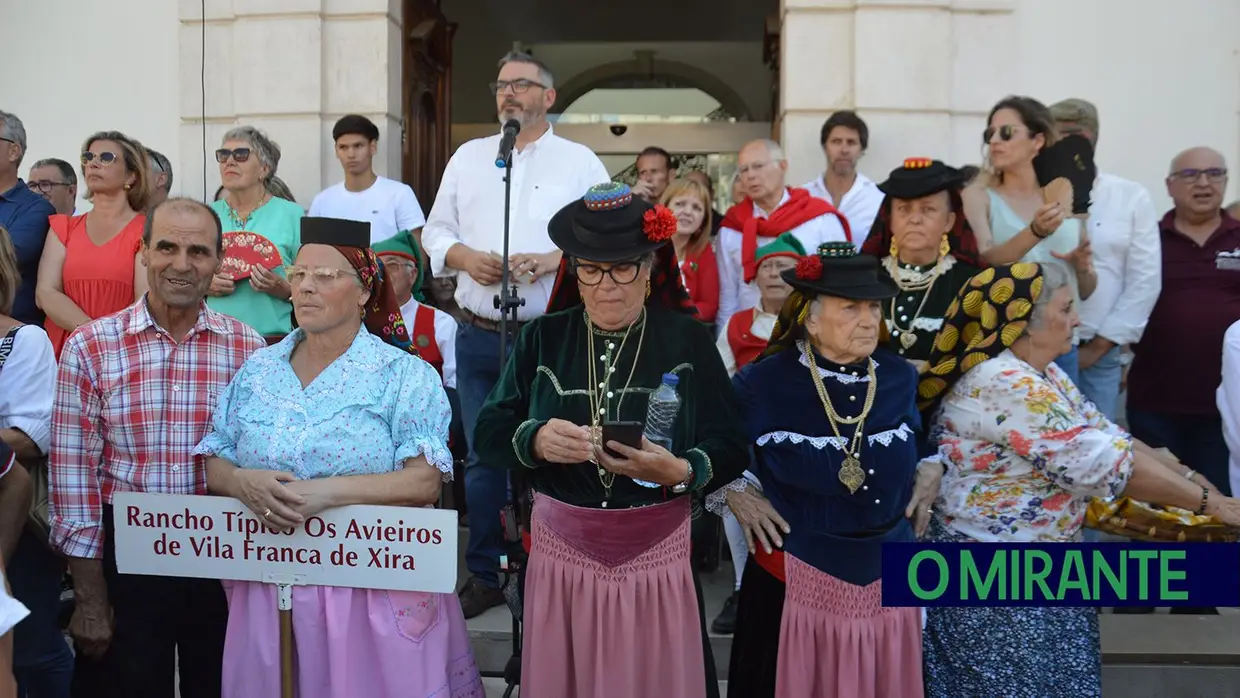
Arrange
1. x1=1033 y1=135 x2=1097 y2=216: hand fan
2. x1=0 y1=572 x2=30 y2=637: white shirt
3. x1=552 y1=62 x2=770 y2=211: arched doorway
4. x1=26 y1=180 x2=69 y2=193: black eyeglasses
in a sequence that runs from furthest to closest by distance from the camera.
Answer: x1=552 y1=62 x2=770 y2=211: arched doorway, x1=26 y1=180 x2=69 y2=193: black eyeglasses, x1=1033 y1=135 x2=1097 y2=216: hand fan, x1=0 y1=572 x2=30 y2=637: white shirt

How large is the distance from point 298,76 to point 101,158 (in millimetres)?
2223

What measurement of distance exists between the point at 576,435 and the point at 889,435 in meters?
0.94

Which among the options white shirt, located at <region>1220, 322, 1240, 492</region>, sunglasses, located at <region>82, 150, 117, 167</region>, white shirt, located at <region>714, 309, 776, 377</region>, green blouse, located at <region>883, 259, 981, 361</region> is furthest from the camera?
sunglasses, located at <region>82, 150, 117, 167</region>

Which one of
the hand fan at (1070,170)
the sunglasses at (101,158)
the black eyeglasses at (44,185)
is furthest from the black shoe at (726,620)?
the black eyeglasses at (44,185)

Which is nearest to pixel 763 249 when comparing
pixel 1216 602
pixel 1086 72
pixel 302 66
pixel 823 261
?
pixel 823 261

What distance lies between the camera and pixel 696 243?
532 centimetres

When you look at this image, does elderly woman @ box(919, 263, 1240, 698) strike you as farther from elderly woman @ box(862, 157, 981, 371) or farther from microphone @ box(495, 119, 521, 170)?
microphone @ box(495, 119, 521, 170)

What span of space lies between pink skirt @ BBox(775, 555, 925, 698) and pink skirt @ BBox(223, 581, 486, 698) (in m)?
1.02

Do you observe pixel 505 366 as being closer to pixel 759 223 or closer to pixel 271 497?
pixel 271 497

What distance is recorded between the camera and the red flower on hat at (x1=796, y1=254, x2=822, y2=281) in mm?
3148

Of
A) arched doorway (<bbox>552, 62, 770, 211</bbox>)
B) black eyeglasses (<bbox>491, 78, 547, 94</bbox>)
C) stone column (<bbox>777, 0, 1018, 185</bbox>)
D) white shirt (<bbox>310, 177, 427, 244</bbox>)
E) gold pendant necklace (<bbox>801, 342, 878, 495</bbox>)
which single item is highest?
arched doorway (<bbox>552, 62, 770, 211</bbox>)

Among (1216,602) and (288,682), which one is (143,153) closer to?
(288,682)

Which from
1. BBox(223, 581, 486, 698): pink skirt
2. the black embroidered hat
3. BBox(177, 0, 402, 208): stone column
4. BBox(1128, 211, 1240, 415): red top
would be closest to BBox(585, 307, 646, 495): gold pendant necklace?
the black embroidered hat

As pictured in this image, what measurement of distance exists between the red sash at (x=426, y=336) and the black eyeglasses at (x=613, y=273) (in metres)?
2.30
